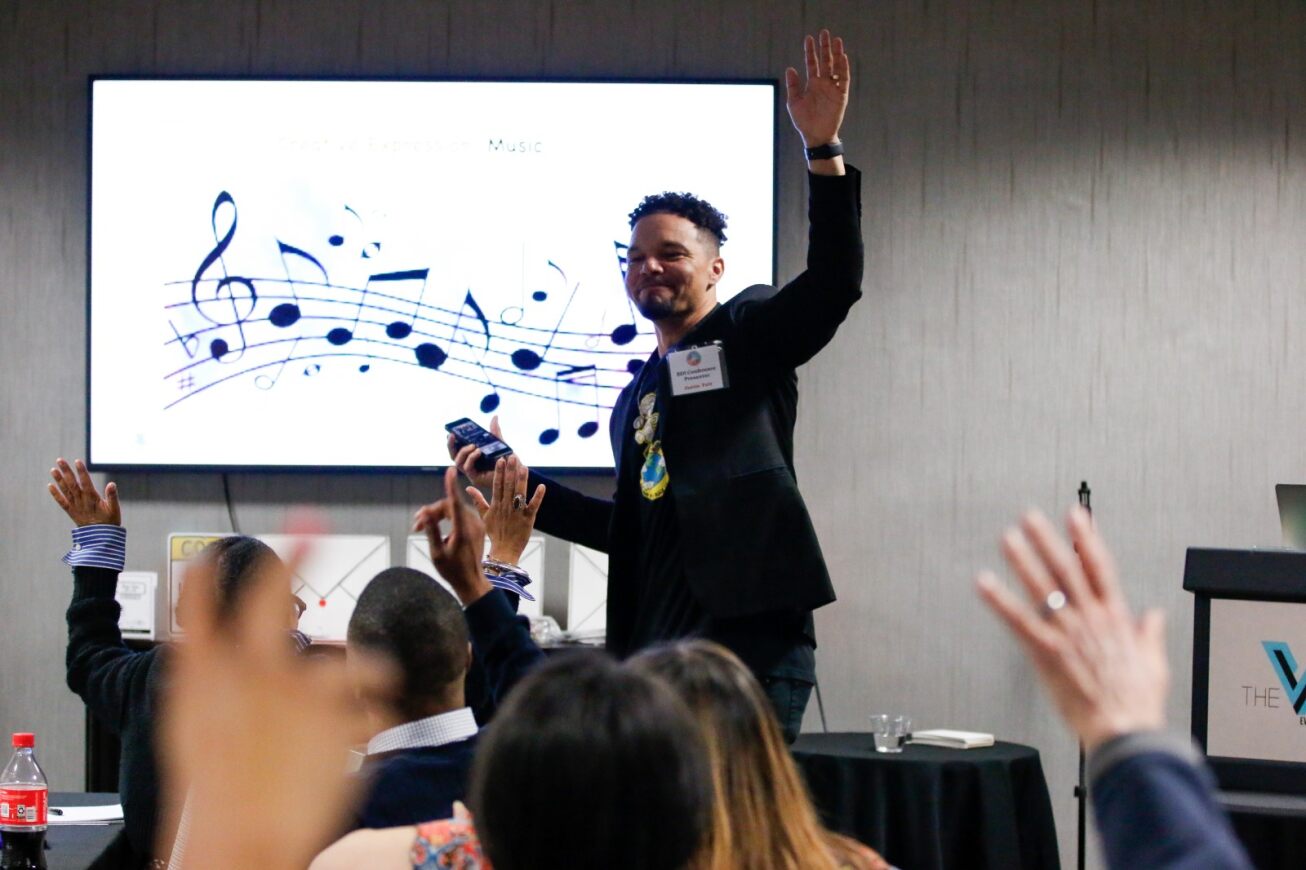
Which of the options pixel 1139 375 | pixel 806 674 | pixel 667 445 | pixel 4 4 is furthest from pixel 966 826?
pixel 4 4

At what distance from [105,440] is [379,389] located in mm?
862

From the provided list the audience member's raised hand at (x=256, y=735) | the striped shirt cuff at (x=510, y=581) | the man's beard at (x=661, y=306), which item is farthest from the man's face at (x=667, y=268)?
the audience member's raised hand at (x=256, y=735)

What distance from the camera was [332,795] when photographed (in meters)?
0.76

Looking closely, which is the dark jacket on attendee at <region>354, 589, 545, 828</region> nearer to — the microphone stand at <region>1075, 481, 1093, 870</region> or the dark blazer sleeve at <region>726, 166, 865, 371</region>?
the dark blazer sleeve at <region>726, 166, 865, 371</region>

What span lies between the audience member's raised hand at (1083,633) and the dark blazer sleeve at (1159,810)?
2 centimetres

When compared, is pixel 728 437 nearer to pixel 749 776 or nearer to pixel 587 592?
pixel 749 776

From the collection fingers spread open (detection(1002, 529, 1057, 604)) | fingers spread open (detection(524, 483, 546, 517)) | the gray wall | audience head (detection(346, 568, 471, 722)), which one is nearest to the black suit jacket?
fingers spread open (detection(524, 483, 546, 517))

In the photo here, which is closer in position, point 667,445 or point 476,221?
point 667,445

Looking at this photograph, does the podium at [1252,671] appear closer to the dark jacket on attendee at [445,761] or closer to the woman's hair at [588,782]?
the dark jacket on attendee at [445,761]

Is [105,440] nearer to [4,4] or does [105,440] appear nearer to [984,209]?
[4,4]

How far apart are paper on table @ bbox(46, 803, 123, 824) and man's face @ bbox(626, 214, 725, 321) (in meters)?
1.34

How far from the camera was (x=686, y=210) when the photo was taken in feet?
8.89

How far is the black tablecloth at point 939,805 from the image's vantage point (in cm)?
327

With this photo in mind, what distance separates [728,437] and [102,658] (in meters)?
1.14
